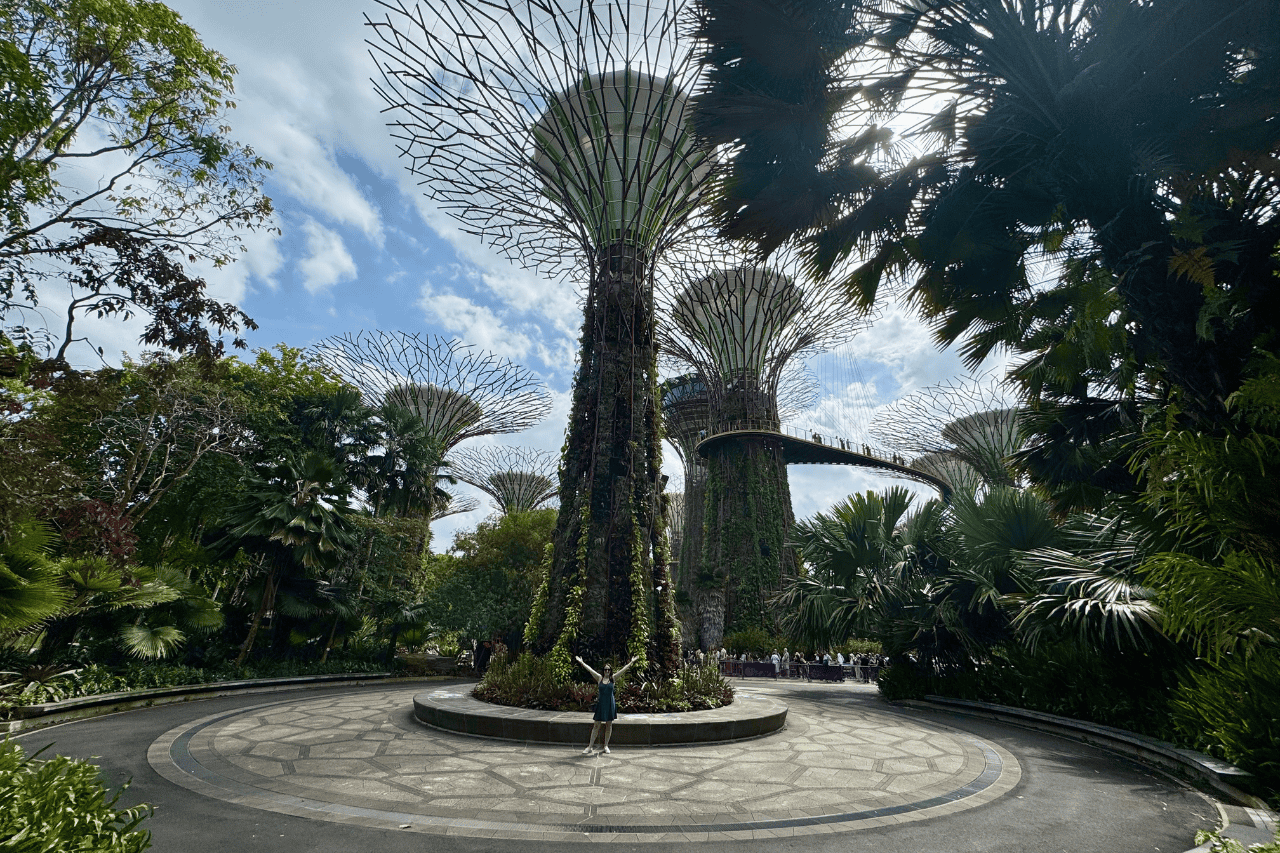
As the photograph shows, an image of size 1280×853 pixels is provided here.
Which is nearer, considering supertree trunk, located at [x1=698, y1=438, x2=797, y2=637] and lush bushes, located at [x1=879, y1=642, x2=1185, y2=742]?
lush bushes, located at [x1=879, y1=642, x2=1185, y2=742]

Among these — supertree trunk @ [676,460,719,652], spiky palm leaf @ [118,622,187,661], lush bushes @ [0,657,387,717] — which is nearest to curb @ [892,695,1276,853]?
supertree trunk @ [676,460,719,652]

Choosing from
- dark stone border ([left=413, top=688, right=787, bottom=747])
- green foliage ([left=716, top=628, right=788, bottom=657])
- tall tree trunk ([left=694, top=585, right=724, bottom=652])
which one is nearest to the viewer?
dark stone border ([left=413, top=688, right=787, bottom=747])

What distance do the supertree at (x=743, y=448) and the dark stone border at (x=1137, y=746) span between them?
14.4m

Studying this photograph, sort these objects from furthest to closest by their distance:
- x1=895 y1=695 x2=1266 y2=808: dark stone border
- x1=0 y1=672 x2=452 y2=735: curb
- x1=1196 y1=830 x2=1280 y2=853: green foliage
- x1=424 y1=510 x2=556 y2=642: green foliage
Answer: x1=424 y1=510 x2=556 y2=642: green foliage, x1=0 y1=672 x2=452 y2=735: curb, x1=895 y1=695 x2=1266 y2=808: dark stone border, x1=1196 y1=830 x2=1280 y2=853: green foliage

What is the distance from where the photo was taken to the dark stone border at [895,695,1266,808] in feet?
19.7

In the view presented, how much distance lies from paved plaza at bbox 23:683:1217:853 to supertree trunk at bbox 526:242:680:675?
3031 mm

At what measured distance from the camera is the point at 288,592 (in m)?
16.2

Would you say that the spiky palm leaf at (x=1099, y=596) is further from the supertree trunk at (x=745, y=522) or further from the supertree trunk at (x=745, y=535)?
the supertree trunk at (x=745, y=522)

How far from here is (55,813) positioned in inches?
108

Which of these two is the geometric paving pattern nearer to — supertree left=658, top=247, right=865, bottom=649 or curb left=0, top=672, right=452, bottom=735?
curb left=0, top=672, right=452, bottom=735

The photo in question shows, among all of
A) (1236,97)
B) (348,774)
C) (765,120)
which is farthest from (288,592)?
(1236,97)

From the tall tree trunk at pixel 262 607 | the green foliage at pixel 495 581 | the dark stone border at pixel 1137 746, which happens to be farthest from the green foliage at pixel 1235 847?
the tall tree trunk at pixel 262 607

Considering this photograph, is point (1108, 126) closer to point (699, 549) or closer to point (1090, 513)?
point (1090, 513)

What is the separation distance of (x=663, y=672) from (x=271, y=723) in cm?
636
